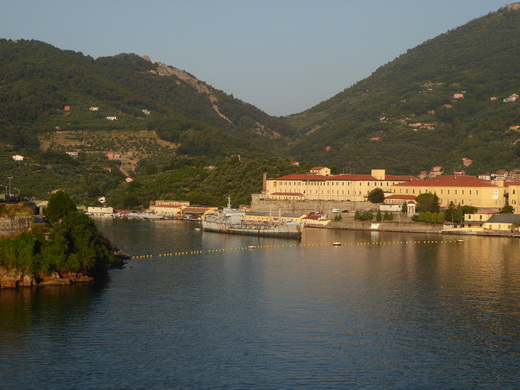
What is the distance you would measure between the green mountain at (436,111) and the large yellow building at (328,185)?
3118 cm

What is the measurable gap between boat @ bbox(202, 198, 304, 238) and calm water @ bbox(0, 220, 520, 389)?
61.4 ft

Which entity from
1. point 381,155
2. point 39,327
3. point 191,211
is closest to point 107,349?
point 39,327

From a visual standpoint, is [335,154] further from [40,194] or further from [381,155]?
[40,194]

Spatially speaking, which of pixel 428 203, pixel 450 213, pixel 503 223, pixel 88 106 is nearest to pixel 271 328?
pixel 503 223

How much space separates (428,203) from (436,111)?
2972 inches

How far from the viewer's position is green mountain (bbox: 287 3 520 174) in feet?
382

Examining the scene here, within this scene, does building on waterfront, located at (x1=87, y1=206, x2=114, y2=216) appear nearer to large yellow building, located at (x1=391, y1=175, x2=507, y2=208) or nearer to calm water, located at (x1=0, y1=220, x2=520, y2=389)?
large yellow building, located at (x1=391, y1=175, x2=507, y2=208)

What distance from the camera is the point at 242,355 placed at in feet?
71.2

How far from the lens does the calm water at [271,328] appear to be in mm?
20016

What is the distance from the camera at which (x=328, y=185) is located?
7769 cm

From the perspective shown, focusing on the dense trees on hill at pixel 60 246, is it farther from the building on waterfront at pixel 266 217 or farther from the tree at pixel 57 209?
the building on waterfront at pixel 266 217

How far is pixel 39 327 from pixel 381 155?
99.8 metres

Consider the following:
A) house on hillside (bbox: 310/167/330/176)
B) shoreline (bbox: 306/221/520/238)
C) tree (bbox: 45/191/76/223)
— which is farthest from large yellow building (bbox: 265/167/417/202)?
tree (bbox: 45/191/76/223)

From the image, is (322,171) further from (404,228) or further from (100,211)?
(100,211)
